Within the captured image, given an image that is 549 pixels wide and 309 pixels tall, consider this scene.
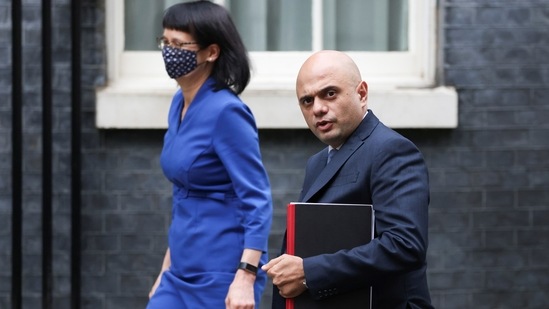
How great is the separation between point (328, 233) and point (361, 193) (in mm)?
136

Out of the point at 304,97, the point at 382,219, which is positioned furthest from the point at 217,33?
the point at 382,219

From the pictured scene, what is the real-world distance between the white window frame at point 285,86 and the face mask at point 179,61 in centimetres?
234

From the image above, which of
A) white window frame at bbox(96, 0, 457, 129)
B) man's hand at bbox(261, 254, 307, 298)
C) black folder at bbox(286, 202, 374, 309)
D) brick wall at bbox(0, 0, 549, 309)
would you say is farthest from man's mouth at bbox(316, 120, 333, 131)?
brick wall at bbox(0, 0, 549, 309)

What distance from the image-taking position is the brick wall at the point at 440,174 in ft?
23.7

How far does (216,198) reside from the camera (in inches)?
182

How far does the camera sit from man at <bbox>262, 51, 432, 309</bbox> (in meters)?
3.07

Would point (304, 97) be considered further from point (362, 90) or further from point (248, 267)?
point (248, 267)

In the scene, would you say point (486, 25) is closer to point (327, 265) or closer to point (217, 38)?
point (217, 38)

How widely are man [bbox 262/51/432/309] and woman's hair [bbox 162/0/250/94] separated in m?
1.45

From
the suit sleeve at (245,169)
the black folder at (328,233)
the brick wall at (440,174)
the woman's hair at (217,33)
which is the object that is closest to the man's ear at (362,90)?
the black folder at (328,233)

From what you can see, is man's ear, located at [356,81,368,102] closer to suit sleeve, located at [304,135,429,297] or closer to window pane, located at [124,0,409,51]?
suit sleeve, located at [304,135,429,297]

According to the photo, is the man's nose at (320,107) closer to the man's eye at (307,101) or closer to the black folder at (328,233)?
the man's eye at (307,101)

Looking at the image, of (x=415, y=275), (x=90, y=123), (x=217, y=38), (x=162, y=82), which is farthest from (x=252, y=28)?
(x=415, y=275)

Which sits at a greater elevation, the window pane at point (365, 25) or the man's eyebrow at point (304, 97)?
the window pane at point (365, 25)
